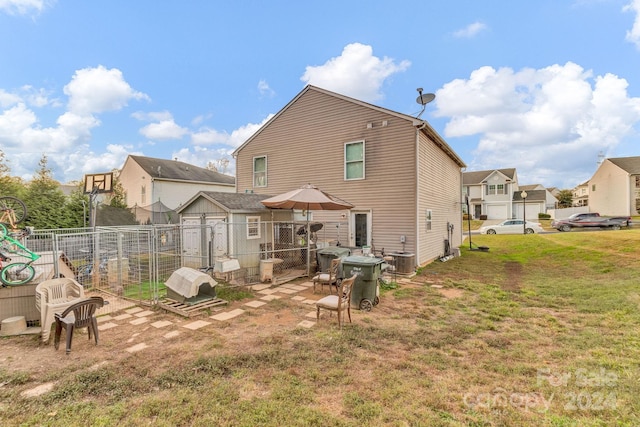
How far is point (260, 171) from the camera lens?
45.1ft

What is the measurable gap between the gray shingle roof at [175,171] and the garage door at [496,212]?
31991 millimetres

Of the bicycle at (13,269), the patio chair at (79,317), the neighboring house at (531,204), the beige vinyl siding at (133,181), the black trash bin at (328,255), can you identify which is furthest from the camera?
the neighboring house at (531,204)

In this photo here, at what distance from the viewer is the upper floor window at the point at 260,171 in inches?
535

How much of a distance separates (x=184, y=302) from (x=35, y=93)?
1932cm

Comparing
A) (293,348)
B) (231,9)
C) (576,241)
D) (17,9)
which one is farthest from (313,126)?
(576,241)

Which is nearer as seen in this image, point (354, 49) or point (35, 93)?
point (354, 49)

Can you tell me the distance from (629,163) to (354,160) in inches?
1557

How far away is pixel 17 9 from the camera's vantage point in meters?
9.35

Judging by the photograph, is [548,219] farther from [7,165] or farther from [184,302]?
[7,165]

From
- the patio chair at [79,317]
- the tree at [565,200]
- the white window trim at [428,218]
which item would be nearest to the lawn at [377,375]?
the patio chair at [79,317]

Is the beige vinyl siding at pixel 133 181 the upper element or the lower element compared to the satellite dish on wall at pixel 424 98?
lower

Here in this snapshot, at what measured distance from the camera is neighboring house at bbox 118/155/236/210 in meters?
22.5

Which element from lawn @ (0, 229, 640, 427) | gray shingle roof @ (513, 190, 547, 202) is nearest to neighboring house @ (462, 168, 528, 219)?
gray shingle roof @ (513, 190, 547, 202)

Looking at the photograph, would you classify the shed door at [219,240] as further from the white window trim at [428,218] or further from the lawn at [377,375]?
the white window trim at [428,218]
